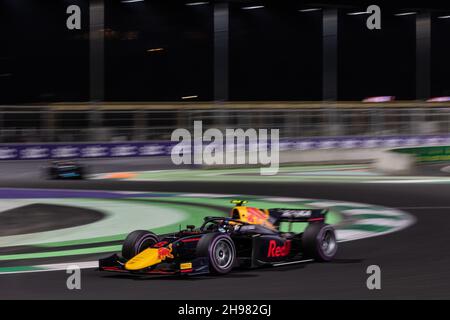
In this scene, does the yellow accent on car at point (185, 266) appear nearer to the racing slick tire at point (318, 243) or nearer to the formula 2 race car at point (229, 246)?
the formula 2 race car at point (229, 246)

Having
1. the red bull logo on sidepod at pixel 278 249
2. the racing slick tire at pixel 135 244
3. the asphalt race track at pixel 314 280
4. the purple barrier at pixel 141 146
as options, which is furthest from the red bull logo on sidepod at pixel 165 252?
the purple barrier at pixel 141 146

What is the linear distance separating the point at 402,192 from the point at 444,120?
1660cm

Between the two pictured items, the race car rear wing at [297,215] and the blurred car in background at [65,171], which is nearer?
the race car rear wing at [297,215]

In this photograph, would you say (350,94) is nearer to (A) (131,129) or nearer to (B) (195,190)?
(A) (131,129)

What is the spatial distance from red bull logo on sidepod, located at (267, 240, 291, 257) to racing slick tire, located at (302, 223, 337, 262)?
16cm

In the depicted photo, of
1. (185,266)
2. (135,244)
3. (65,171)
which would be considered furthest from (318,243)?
(65,171)

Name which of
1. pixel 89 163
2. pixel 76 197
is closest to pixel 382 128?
pixel 89 163

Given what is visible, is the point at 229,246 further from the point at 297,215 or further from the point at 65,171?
the point at 65,171

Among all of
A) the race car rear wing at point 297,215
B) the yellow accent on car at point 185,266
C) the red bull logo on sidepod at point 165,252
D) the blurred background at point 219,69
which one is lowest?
the yellow accent on car at point 185,266

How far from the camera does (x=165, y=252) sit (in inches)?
316

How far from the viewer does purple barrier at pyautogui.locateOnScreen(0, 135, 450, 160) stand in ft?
83.5

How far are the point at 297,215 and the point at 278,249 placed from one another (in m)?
0.67

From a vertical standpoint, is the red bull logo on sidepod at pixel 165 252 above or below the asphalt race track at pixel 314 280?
above

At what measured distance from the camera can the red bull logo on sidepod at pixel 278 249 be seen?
8523mm
